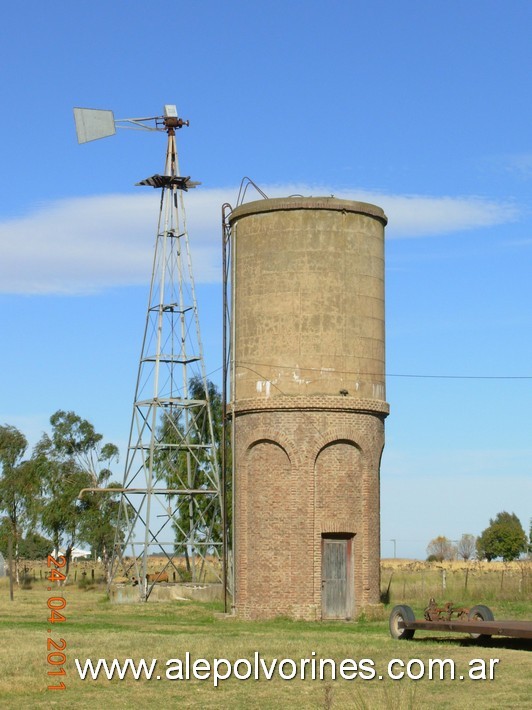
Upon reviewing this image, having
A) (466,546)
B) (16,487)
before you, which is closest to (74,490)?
(16,487)

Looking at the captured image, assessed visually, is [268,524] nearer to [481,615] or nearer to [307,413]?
[307,413]

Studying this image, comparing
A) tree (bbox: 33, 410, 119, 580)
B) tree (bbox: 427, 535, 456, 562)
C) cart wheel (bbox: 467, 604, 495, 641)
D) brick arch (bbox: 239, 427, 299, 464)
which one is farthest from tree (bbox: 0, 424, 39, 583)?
tree (bbox: 427, 535, 456, 562)

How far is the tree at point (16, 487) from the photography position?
66.4 meters

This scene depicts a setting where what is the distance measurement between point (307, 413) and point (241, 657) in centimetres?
1221

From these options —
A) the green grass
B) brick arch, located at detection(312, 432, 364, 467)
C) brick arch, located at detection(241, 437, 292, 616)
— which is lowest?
the green grass

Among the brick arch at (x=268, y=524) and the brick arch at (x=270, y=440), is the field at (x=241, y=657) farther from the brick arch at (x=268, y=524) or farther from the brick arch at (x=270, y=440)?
the brick arch at (x=270, y=440)

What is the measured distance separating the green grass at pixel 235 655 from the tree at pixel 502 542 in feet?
214

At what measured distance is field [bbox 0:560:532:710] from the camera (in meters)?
18.5

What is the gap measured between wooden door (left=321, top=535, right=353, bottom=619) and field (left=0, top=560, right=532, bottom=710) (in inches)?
29.9

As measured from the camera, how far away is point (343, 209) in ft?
118

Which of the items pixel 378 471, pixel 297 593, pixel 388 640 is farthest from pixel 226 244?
pixel 388 640

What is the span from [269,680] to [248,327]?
16.6 m

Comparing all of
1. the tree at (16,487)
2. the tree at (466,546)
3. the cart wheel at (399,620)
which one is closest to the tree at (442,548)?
the tree at (466,546)

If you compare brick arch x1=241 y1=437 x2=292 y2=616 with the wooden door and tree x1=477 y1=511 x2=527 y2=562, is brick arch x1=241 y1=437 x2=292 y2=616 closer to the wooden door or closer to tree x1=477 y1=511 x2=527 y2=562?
the wooden door
